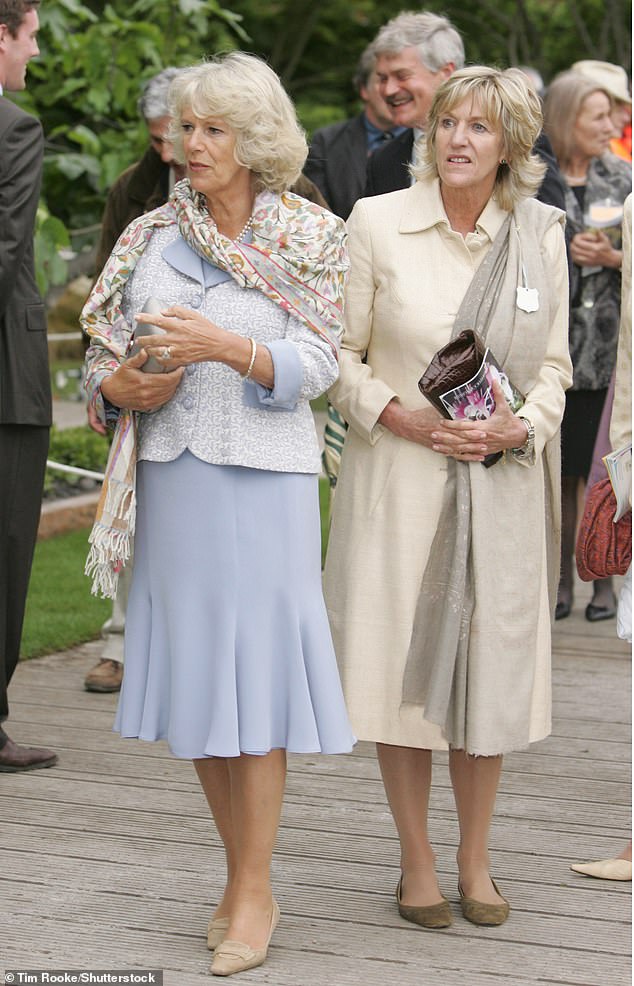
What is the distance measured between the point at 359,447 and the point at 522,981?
4.54ft

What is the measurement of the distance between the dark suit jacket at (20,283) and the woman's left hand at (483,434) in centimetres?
171

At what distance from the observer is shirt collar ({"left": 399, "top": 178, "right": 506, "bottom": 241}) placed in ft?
13.3

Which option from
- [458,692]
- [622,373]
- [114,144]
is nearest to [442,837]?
[458,692]

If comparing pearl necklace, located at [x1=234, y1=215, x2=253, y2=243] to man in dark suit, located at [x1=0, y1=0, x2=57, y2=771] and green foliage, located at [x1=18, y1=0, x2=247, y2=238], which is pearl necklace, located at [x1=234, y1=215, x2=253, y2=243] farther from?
green foliage, located at [x1=18, y1=0, x2=247, y2=238]

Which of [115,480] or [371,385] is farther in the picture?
[371,385]

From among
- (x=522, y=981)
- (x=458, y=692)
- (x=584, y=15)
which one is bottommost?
(x=584, y=15)

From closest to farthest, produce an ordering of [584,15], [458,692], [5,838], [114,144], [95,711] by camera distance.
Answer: [458,692] → [5,838] → [95,711] → [114,144] → [584,15]

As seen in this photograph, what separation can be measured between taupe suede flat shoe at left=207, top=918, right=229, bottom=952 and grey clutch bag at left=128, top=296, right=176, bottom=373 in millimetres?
1363

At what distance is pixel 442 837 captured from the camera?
4.70 meters

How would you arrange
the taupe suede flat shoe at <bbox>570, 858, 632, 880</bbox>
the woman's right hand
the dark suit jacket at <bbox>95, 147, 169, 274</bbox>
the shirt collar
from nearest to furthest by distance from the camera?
the woman's right hand, the shirt collar, the taupe suede flat shoe at <bbox>570, 858, 632, 880</bbox>, the dark suit jacket at <bbox>95, 147, 169, 274</bbox>

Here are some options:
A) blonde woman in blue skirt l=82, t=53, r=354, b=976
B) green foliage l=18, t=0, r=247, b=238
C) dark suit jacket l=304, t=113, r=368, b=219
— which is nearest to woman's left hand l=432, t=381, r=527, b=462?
blonde woman in blue skirt l=82, t=53, r=354, b=976

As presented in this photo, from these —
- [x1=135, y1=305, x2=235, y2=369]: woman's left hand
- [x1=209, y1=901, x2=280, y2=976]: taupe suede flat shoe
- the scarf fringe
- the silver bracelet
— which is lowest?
[x1=209, y1=901, x2=280, y2=976]: taupe suede flat shoe

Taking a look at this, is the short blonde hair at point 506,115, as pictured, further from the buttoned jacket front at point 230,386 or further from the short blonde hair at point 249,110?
the buttoned jacket front at point 230,386

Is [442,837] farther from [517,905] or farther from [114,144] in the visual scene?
[114,144]
